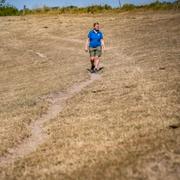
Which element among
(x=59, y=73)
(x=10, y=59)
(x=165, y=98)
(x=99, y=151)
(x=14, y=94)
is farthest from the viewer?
(x=10, y=59)

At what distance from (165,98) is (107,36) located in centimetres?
3758

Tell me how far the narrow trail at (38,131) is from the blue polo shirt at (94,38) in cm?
519

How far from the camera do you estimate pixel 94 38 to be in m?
29.5

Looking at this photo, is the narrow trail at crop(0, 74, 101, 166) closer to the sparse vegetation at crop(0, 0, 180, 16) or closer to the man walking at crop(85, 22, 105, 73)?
the man walking at crop(85, 22, 105, 73)

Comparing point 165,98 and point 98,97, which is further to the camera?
point 98,97

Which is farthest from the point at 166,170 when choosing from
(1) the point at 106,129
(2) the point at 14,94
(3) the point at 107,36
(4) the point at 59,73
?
(3) the point at 107,36

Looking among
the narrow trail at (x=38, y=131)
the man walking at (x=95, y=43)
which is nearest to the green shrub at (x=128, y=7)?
the man walking at (x=95, y=43)

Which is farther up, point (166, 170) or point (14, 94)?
point (166, 170)

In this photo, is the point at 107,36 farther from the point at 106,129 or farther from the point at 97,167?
the point at 97,167

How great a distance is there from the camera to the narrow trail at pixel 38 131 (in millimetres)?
14117

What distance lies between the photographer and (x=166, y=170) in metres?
11.0

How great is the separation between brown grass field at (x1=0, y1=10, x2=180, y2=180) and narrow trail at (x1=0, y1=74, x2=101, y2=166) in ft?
0.10

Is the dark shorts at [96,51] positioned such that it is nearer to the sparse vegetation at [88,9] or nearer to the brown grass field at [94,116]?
the brown grass field at [94,116]

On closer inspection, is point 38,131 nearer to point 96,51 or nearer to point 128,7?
point 96,51
